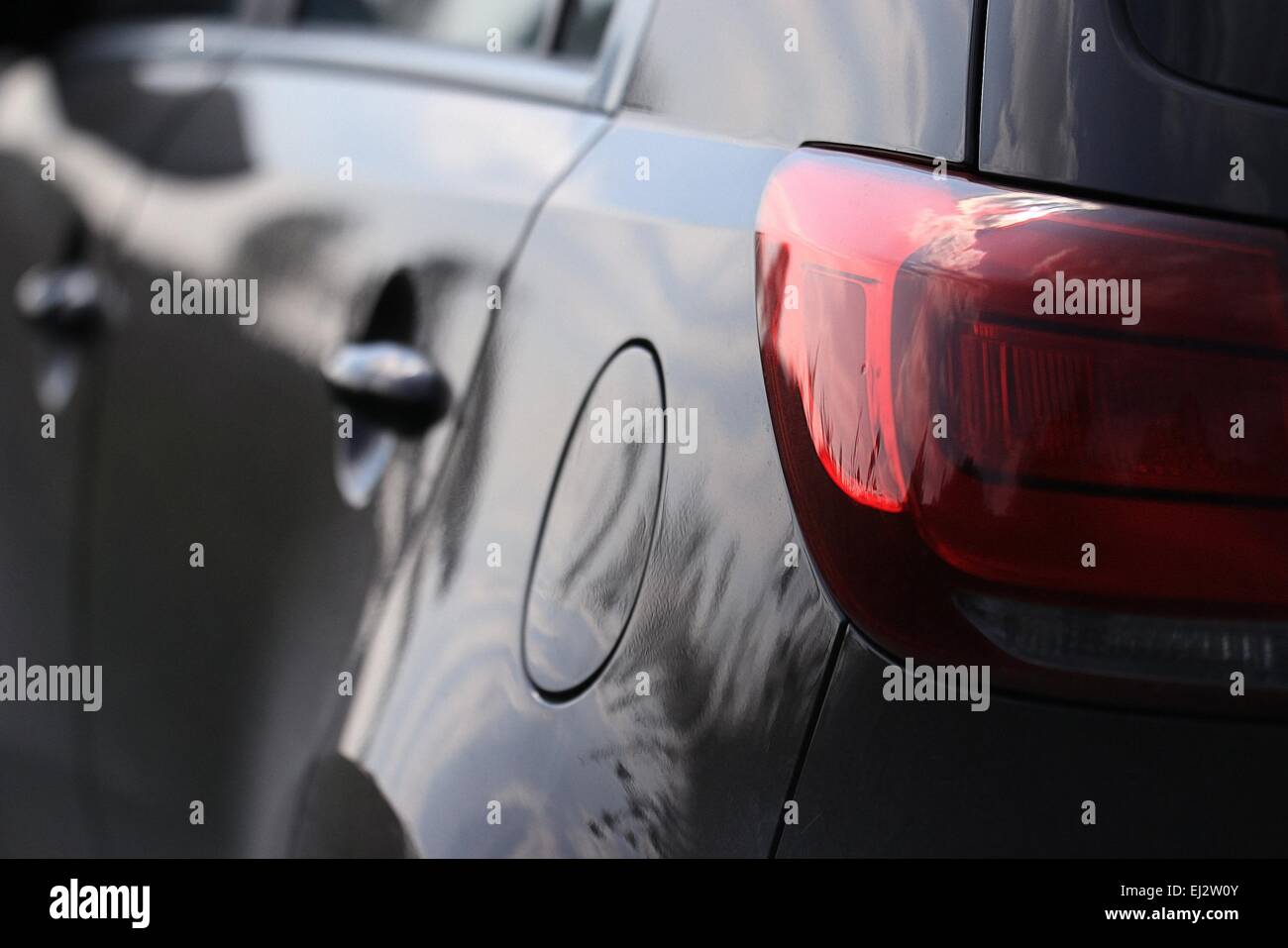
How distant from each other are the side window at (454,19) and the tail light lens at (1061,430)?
109cm

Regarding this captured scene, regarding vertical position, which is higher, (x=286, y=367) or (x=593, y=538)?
(x=286, y=367)

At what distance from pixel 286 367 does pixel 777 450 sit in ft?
2.80

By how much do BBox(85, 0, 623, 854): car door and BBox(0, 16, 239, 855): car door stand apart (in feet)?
0.23

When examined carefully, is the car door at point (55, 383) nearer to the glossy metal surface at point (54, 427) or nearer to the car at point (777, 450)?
the glossy metal surface at point (54, 427)

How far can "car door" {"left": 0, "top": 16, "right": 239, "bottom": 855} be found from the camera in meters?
2.29

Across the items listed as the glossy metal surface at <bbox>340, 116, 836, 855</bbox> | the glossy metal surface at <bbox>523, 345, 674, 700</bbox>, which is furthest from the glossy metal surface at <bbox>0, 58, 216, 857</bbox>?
the glossy metal surface at <bbox>523, 345, 674, 700</bbox>

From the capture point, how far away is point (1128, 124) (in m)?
1.07

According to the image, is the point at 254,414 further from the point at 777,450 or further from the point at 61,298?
the point at 777,450

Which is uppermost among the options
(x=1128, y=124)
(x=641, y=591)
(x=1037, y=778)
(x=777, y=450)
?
(x=1128, y=124)

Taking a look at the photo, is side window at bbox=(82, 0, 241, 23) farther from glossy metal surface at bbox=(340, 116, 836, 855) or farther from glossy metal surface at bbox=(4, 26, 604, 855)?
glossy metal surface at bbox=(340, 116, 836, 855)

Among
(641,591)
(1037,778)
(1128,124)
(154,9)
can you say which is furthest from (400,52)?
(1037,778)
